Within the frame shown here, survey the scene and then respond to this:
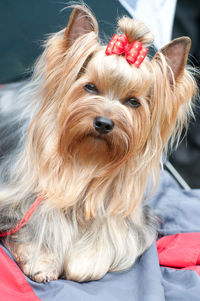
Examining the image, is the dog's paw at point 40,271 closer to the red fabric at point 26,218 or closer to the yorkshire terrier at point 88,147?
the yorkshire terrier at point 88,147

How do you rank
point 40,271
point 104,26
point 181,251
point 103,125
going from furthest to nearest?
point 104,26 → point 181,251 → point 40,271 → point 103,125

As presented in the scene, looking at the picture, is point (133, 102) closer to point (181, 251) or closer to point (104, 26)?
point (181, 251)

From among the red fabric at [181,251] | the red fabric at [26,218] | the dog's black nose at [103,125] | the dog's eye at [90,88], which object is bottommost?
the red fabric at [181,251]

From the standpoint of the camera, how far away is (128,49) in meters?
1.72

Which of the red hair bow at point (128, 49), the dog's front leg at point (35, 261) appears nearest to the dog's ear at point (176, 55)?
the red hair bow at point (128, 49)

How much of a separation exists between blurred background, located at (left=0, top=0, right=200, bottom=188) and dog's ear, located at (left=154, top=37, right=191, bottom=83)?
0.61 meters

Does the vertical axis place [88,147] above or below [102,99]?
below

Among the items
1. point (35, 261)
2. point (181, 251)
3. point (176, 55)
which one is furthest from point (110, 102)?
point (181, 251)

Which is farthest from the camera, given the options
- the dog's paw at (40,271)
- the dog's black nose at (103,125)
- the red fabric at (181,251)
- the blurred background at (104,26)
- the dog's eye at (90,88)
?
the blurred background at (104,26)

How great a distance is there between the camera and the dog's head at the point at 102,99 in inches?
66.7

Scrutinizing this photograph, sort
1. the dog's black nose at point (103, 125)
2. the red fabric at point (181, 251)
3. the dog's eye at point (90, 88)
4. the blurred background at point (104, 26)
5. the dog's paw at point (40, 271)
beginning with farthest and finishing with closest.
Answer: the blurred background at point (104, 26), the red fabric at point (181, 251), the dog's paw at point (40, 271), the dog's eye at point (90, 88), the dog's black nose at point (103, 125)

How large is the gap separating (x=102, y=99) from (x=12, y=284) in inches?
34.6

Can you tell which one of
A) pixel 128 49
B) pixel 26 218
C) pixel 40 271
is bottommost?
pixel 40 271

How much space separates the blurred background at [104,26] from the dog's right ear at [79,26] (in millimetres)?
677
